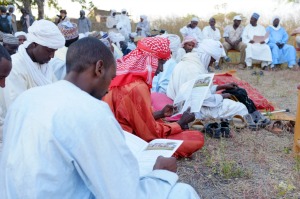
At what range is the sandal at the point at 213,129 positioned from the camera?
178 inches

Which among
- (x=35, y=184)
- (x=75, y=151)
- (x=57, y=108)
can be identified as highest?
(x=57, y=108)

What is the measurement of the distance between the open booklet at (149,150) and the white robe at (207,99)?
2302 millimetres

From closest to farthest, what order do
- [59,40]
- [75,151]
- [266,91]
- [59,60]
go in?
[75,151] < [59,40] < [59,60] < [266,91]

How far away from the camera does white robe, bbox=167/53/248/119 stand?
4879 millimetres

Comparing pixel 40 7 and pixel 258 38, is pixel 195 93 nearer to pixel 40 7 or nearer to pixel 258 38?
pixel 258 38

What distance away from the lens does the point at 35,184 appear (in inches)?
58.6

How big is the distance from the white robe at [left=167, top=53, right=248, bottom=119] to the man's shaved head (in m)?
3.22

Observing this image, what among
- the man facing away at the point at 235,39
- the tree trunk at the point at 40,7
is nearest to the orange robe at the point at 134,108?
the man facing away at the point at 235,39

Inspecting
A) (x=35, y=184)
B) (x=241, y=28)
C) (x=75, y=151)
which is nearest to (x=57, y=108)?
(x=75, y=151)

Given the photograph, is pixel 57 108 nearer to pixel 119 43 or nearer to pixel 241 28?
pixel 119 43

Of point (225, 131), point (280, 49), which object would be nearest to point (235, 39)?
point (280, 49)

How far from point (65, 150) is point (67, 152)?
11mm

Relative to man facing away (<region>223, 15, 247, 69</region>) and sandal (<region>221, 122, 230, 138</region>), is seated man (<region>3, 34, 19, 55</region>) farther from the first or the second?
man facing away (<region>223, 15, 247, 69</region>)

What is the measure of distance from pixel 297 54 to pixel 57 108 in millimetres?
11259
